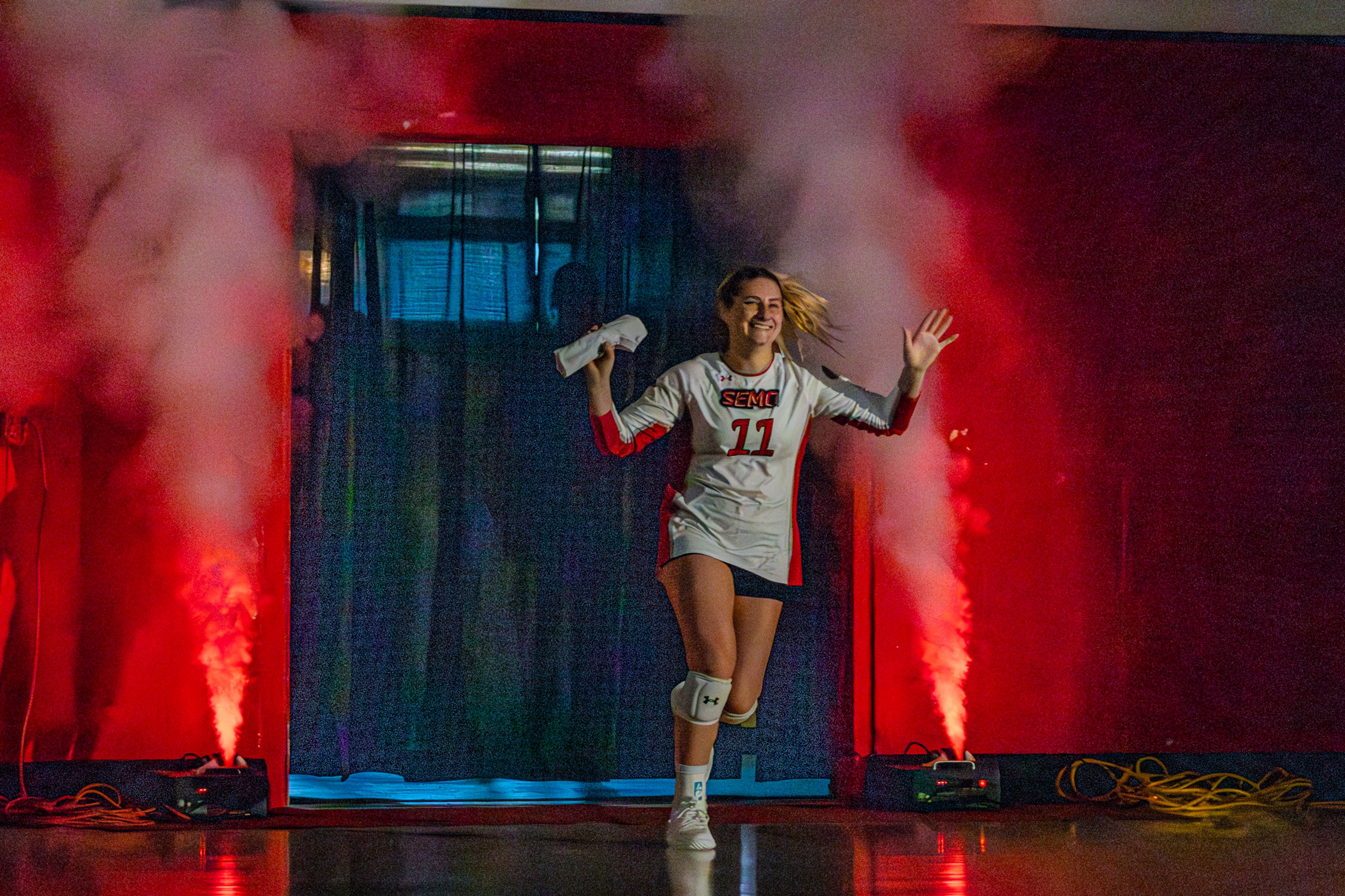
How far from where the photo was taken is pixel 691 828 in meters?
3.27

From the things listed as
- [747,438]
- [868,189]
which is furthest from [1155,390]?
[747,438]

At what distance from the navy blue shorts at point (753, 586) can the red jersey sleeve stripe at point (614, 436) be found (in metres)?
0.45

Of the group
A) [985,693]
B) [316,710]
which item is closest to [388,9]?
[316,710]

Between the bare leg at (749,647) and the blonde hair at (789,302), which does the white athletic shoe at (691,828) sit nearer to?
the bare leg at (749,647)

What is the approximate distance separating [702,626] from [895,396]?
93 cm

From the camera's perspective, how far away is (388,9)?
13.5 feet

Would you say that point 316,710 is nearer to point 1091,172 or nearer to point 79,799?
point 79,799

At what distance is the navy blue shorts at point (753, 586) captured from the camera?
3.48 meters

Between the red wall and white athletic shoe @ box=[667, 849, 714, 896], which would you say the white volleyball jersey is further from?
the red wall

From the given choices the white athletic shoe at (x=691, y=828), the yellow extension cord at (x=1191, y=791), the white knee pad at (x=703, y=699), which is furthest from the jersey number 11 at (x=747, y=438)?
the yellow extension cord at (x=1191, y=791)

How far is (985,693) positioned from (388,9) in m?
3.23

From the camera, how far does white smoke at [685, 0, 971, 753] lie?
4.23 m

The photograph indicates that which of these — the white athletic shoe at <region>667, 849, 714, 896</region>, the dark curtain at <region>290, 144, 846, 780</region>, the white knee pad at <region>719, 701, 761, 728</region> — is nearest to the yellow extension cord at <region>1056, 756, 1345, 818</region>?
the dark curtain at <region>290, 144, 846, 780</region>

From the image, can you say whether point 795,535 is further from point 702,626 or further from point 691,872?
point 691,872
